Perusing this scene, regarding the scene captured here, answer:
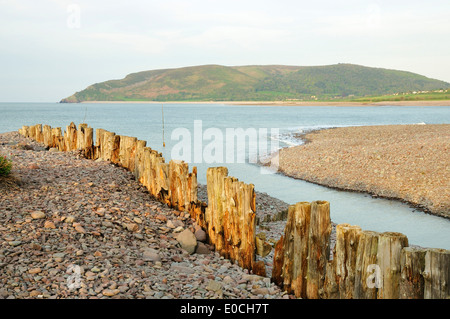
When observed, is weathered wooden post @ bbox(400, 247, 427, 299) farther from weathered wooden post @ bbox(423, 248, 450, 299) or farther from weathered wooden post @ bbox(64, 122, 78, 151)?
weathered wooden post @ bbox(64, 122, 78, 151)

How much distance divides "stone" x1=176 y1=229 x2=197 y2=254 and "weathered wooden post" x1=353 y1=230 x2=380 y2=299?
2.85 meters

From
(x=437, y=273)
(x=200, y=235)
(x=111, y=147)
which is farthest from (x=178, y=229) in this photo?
(x=111, y=147)

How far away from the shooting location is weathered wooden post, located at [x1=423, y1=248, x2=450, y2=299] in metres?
4.11

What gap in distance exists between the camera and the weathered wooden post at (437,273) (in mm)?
4113

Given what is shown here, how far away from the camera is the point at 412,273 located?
4.34 metres

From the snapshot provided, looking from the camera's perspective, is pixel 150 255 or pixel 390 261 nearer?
pixel 390 261

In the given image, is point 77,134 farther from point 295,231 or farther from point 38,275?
point 295,231

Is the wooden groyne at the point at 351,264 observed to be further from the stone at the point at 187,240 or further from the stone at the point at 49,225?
the stone at the point at 49,225

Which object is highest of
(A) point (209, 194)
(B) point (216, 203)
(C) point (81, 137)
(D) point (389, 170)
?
(C) point (81, 137)

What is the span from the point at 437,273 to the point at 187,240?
3.86m

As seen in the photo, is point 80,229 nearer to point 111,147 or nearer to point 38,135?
point 111,147

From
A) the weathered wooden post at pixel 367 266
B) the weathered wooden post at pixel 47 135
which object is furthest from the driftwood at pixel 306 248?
the weathered wooden post at pixel 47 135

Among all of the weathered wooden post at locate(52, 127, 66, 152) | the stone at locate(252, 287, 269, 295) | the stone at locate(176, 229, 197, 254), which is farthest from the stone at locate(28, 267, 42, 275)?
the weathered wooden post at locate(52, 127, 66, 152)

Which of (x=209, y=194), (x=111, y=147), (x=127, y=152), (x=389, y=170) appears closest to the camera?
(x=209, y=194)
